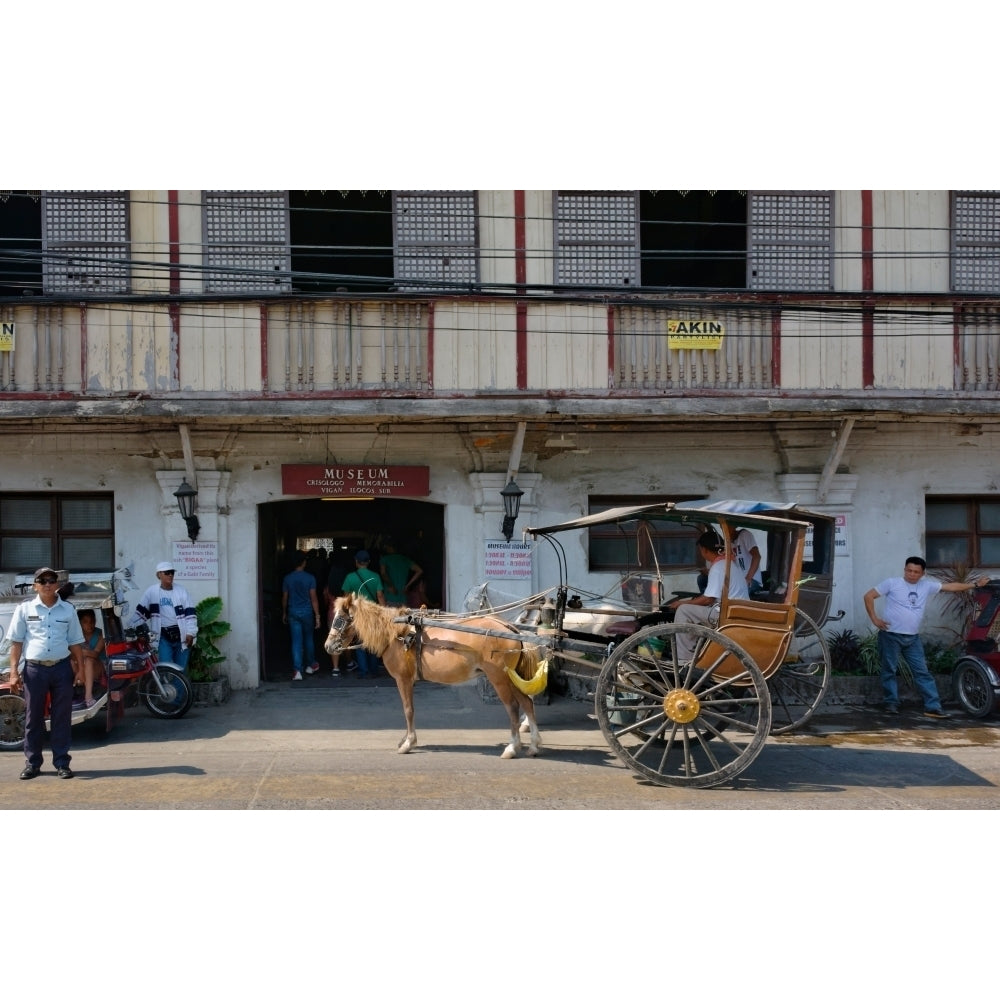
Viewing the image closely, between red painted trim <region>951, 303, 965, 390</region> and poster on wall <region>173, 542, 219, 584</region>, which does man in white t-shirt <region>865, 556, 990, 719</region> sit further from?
poster on wall <region>173, 542, 219, 584</region>

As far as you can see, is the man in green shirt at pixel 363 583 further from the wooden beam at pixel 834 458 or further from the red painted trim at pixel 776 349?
the wooden beam at pixel 834 458

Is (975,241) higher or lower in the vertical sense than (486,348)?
higher

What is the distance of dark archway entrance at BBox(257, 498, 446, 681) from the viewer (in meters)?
14.0

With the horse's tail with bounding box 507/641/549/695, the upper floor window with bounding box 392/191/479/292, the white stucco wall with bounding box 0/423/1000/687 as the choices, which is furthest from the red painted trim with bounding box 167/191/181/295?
the horse's tail with bounding box 507/641/549/695

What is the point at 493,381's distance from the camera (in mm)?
11211

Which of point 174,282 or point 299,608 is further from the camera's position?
point 299,608

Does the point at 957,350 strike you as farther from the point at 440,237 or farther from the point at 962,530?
the point at 440,237

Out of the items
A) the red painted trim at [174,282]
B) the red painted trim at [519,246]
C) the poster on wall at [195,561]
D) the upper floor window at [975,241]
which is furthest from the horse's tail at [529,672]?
the upper floor window at [975,241]

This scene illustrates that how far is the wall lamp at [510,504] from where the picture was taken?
450 inches

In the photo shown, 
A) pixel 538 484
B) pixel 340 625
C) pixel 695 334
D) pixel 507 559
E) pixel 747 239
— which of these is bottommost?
pixel 340 625

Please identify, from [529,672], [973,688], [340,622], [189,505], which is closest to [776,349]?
[973,688]

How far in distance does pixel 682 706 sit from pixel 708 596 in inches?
40.8

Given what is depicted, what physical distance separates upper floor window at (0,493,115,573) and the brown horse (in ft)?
16.2

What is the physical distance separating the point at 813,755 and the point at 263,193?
8.61 meters
